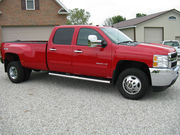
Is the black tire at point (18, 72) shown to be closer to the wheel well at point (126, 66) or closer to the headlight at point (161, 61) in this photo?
the wheel well at point (126, 66)

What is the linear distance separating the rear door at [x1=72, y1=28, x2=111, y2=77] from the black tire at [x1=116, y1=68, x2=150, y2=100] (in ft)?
1.67

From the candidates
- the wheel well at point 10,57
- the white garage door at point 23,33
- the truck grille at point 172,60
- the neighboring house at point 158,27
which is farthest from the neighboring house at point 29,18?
the truck grille at point 172,60

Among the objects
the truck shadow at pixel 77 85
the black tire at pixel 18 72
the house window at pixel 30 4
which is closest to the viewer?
the truck shadow at pixel 77 85

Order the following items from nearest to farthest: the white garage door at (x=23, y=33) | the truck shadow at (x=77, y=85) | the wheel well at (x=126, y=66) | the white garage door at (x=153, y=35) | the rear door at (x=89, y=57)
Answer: the wheel well at (x=126, y=66), the rear door at (x=89, y=57), the truck shadow at (x=77, y=85), the white garage door at (x=23, y=33), the white garage door at (x=153, y=35)

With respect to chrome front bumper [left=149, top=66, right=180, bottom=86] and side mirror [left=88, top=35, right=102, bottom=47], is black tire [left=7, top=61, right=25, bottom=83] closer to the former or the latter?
side mirror [left=88, top=35, right=102, bottom=47]

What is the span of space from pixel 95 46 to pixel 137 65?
123cm

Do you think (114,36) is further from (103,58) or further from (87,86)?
(87,86)

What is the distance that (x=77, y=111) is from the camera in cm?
452

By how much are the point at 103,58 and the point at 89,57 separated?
0.44 metres

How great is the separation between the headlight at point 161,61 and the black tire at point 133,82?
0.45 meters

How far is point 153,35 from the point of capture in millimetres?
25719

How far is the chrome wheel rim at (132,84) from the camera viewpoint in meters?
5.16

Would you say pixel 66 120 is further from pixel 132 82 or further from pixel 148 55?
pixel 148 55

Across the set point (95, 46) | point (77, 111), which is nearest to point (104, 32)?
point (95, 46)
